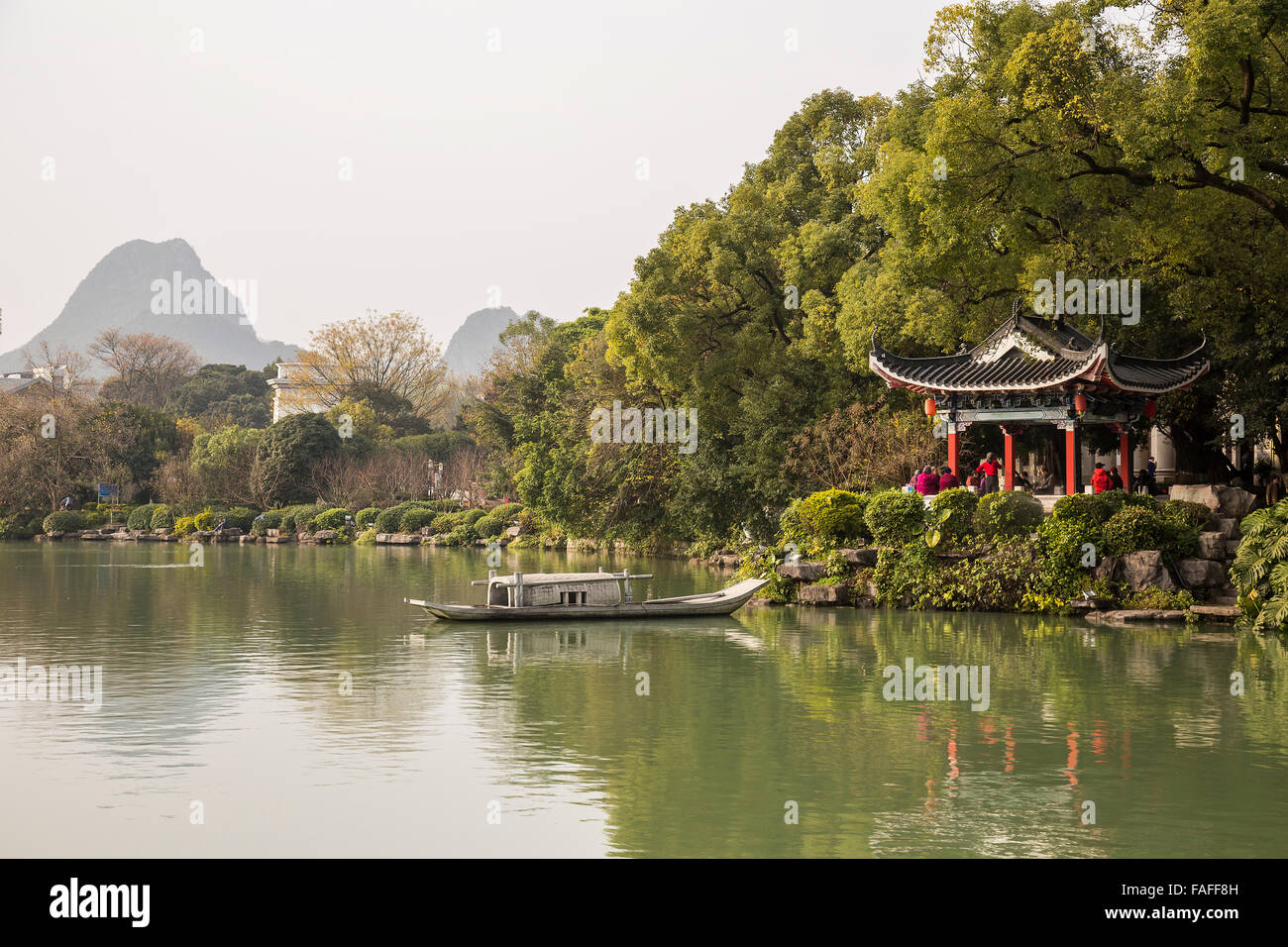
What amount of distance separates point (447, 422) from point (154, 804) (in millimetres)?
87700

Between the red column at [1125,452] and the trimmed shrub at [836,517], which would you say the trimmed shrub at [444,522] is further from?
the red column at [1125,452]

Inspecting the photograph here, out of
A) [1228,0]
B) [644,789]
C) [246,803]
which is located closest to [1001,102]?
[1228,0]

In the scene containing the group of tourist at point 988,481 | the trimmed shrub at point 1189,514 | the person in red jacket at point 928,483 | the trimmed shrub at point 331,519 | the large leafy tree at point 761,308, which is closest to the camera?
the trimmed shrub at point 1189,514

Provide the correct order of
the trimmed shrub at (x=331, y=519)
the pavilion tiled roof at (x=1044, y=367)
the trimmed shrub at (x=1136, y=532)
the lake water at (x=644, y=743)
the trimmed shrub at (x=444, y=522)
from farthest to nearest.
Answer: the trimmed shrub at (x=331, y=519) < the trimmed shrub at (x=444, y=522) < the pavilion tiled roof at (x=1044, y=367) < the trimmed shrub at (x=1136, y=532) < the lake water at (x=644, y=743)

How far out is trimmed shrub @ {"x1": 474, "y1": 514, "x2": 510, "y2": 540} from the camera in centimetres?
4772

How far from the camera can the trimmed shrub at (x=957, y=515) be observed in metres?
21.1

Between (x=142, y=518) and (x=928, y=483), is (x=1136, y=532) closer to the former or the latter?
(x=928, y=483)

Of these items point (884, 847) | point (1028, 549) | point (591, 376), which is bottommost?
point (884, 847)

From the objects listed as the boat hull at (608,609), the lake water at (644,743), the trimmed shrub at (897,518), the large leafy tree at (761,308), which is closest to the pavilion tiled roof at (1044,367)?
the trimmed shrub at (897,518)

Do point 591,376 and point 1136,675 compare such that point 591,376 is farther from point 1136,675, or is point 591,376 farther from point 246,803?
point 246,803

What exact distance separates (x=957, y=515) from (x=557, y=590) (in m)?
6.99

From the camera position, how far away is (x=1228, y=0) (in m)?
17.0

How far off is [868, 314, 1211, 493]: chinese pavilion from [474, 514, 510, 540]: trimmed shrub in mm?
26632

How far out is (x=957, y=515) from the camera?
69.3 feet
